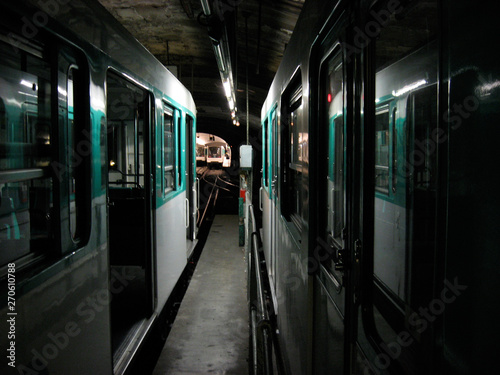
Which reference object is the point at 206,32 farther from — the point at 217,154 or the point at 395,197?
the point at 217,154

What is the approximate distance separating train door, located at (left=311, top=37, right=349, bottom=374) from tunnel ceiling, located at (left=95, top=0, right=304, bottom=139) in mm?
2074

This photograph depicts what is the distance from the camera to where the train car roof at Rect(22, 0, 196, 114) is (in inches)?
76.7

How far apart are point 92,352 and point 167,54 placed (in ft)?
26.5

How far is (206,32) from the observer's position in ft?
25.4

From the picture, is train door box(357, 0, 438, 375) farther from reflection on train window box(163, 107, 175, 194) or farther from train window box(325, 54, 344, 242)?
reflection on train window box(163, 107, 175, 194)

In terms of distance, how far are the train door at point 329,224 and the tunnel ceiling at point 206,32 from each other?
207 cm

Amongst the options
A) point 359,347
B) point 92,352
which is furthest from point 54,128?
point 359,347

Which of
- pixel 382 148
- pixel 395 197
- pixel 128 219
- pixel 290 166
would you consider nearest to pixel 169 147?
pixel 128 219

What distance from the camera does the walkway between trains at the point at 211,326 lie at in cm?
380

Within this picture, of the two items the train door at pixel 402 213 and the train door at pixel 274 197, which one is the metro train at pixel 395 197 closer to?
the train door at pixel 402 213

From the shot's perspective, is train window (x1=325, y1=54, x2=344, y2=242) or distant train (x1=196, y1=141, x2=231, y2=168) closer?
train window (x1=325, y1=54, x2=344, y2=242)

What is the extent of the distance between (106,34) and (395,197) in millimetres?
2225

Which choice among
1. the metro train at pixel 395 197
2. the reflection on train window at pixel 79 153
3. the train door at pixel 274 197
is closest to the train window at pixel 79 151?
the reflection on train window at pixel 79 153

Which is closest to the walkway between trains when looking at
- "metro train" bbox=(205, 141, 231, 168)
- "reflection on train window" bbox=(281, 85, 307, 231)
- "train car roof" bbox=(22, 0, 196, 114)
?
"reflection on train window" bbox=(281, 85, 307, 231)
